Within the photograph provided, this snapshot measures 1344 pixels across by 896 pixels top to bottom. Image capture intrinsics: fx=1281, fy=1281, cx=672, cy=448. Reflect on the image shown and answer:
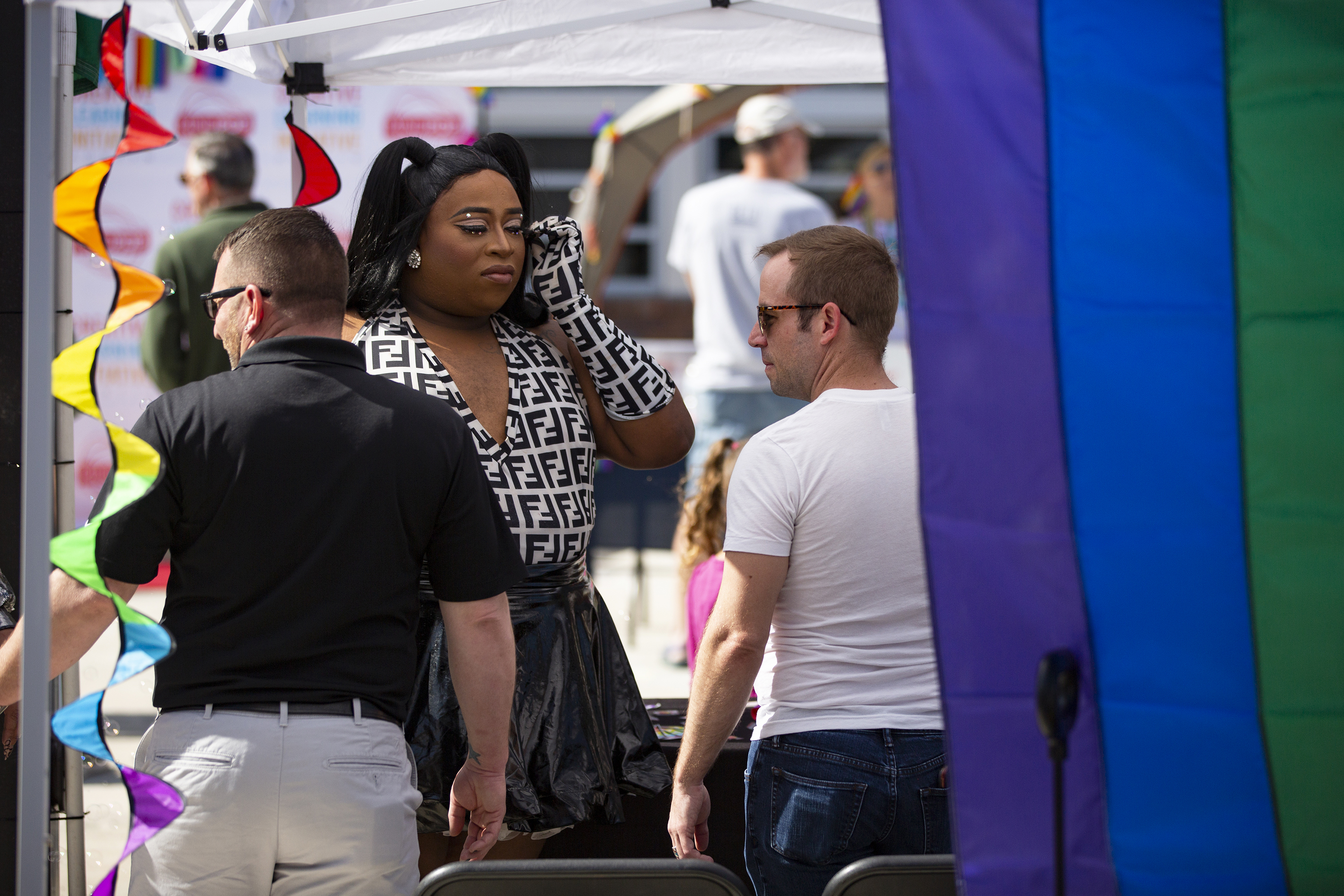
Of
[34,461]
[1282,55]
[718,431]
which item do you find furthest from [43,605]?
[718,431]

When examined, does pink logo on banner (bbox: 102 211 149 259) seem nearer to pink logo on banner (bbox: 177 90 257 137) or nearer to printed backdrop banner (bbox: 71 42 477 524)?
printed backdrop banner (bbox: 71 42 477 524)

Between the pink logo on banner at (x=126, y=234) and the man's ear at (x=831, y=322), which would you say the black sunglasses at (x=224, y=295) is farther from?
the pink logo on banner at (x=126, y=234)

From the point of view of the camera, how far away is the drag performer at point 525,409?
223 centimetres

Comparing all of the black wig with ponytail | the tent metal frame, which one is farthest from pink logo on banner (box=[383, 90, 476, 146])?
the black wig with ponytail

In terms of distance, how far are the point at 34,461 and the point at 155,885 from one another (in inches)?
26.1

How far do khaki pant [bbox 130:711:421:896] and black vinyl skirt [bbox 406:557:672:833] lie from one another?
38cm

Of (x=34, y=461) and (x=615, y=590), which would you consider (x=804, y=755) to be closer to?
(x=34, y=461)

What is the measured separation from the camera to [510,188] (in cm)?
240

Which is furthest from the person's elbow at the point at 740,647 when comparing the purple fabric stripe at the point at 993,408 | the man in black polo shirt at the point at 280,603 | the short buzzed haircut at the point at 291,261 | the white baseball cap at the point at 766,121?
the white baseball cap at the point at 766,121

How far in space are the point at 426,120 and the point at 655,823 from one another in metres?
4.71

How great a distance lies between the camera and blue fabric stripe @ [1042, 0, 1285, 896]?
139 centimetres

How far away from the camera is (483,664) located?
196 cm

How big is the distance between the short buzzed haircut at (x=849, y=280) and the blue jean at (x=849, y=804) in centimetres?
66

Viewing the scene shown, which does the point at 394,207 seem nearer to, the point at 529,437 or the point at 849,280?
the point at 529,437
